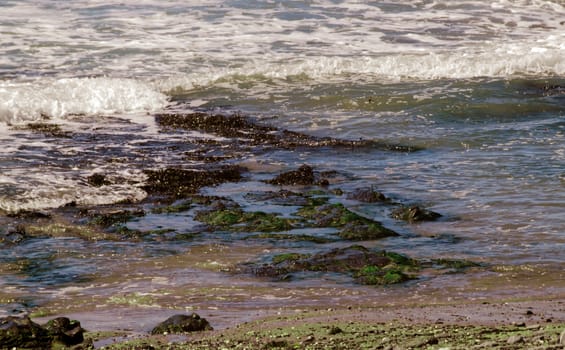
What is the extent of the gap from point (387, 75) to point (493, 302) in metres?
12.6

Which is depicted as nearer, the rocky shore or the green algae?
the rocky shore

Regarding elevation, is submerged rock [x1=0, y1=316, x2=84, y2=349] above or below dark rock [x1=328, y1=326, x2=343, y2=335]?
below

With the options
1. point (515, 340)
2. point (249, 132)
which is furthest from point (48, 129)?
point (515, 340)

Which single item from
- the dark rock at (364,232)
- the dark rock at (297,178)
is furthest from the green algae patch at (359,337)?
the dark rock at (297,178)

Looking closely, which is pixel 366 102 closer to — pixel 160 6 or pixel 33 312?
pixel 33 312

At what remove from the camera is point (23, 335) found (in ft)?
18.6

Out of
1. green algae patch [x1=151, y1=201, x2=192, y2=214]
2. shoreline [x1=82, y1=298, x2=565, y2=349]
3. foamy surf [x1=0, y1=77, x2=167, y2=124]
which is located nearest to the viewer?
shoreline [x1=82, y1=298, x2=565, y2=349]

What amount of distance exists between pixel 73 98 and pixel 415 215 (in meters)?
8.73

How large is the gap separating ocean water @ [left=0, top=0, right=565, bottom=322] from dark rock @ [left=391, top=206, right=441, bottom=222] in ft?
0.47

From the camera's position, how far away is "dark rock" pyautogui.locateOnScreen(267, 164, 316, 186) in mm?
10898

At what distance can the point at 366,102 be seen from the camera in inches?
630

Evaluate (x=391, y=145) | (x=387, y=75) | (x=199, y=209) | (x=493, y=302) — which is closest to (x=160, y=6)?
(x=387, y=75)

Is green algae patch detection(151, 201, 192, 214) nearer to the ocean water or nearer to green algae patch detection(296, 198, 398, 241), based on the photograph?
the ocean water

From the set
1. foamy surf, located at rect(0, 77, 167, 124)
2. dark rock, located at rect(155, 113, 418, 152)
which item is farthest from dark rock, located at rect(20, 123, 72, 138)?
dark rock, located at rect(155, 113, 418, 152)
